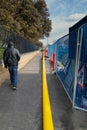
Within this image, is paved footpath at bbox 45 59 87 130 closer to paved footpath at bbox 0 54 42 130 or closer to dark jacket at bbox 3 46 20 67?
paved footpath at bbox 0 54 42 130

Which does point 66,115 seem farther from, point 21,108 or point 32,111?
point 21,108

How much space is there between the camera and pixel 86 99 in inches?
258

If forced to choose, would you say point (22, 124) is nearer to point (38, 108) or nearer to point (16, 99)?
point (38, 108)

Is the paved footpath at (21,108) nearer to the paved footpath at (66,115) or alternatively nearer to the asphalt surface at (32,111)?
the asphalt surface at (32,111)

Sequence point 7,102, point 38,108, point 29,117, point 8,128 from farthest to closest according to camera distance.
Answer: point 7,102, point 38,108, point 29,117, point 8,128

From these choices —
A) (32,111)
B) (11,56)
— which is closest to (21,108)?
(32,111)

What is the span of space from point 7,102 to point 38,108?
1.20 meters

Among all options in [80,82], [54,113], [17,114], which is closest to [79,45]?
[80,82]

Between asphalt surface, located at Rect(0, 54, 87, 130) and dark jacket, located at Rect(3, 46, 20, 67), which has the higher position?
dark jacket, located at Rect(3, 46, 20, 67)

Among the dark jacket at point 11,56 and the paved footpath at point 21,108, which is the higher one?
the dark jacket at point 11,56

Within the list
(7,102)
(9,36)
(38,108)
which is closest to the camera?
(38,108)

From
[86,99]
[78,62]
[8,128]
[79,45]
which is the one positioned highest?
[79,45]

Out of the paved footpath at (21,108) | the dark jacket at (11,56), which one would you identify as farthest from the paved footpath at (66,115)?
the dark jacket at (11,56)

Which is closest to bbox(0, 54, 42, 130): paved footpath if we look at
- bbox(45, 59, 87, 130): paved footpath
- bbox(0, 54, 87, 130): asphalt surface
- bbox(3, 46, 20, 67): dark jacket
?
bbox(0, 54, 87, 130): asphalt surface
